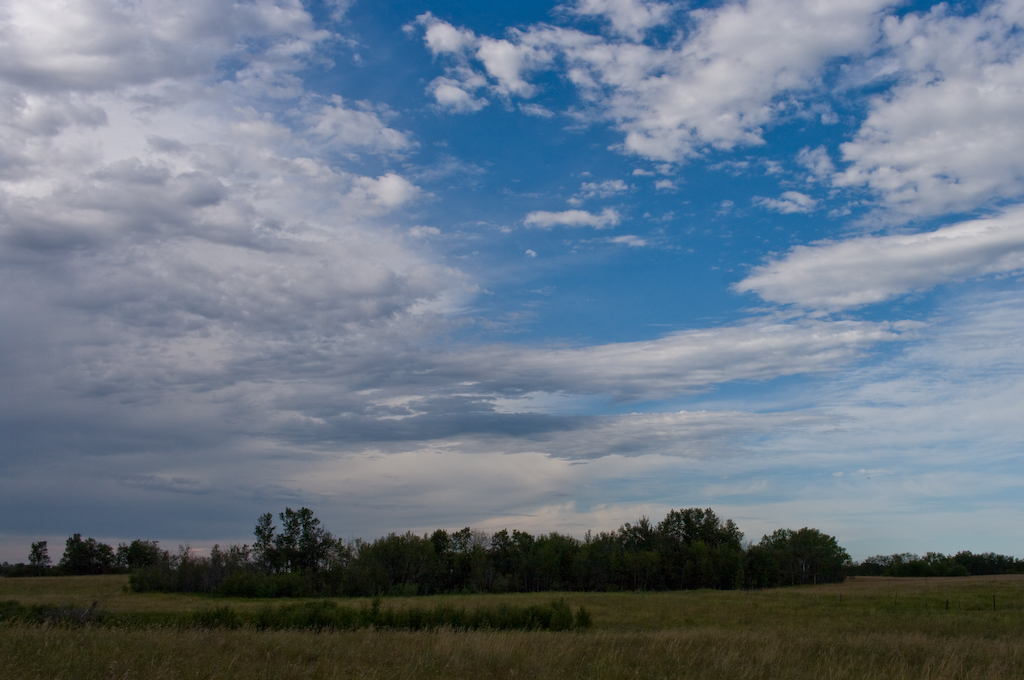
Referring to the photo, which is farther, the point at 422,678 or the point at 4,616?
the point at 4,616

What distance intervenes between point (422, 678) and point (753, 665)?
20.1 ft

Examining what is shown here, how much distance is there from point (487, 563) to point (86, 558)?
263 ft

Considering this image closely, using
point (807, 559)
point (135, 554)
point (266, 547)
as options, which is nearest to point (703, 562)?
point (807, 559)

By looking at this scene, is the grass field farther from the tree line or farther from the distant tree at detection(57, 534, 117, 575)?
the distant tree at detection(57, 534, 117, 575)

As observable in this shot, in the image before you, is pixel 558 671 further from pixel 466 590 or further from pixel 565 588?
pixel 565 588

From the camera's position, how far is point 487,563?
3807 inches

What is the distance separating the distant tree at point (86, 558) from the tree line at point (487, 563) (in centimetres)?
18

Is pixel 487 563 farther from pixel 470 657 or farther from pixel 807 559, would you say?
pixel 470 657

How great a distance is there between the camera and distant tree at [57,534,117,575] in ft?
380

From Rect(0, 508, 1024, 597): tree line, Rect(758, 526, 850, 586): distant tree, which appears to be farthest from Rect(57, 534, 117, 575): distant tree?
Rect(758, 526, 850, 586): distant tree

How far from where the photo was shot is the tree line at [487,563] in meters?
81.1

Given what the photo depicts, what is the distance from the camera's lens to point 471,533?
336 ft

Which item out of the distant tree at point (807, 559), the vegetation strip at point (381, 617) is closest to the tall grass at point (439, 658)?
the vegetation strip at point (381, 617)

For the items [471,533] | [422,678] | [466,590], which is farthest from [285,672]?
[471,533]
